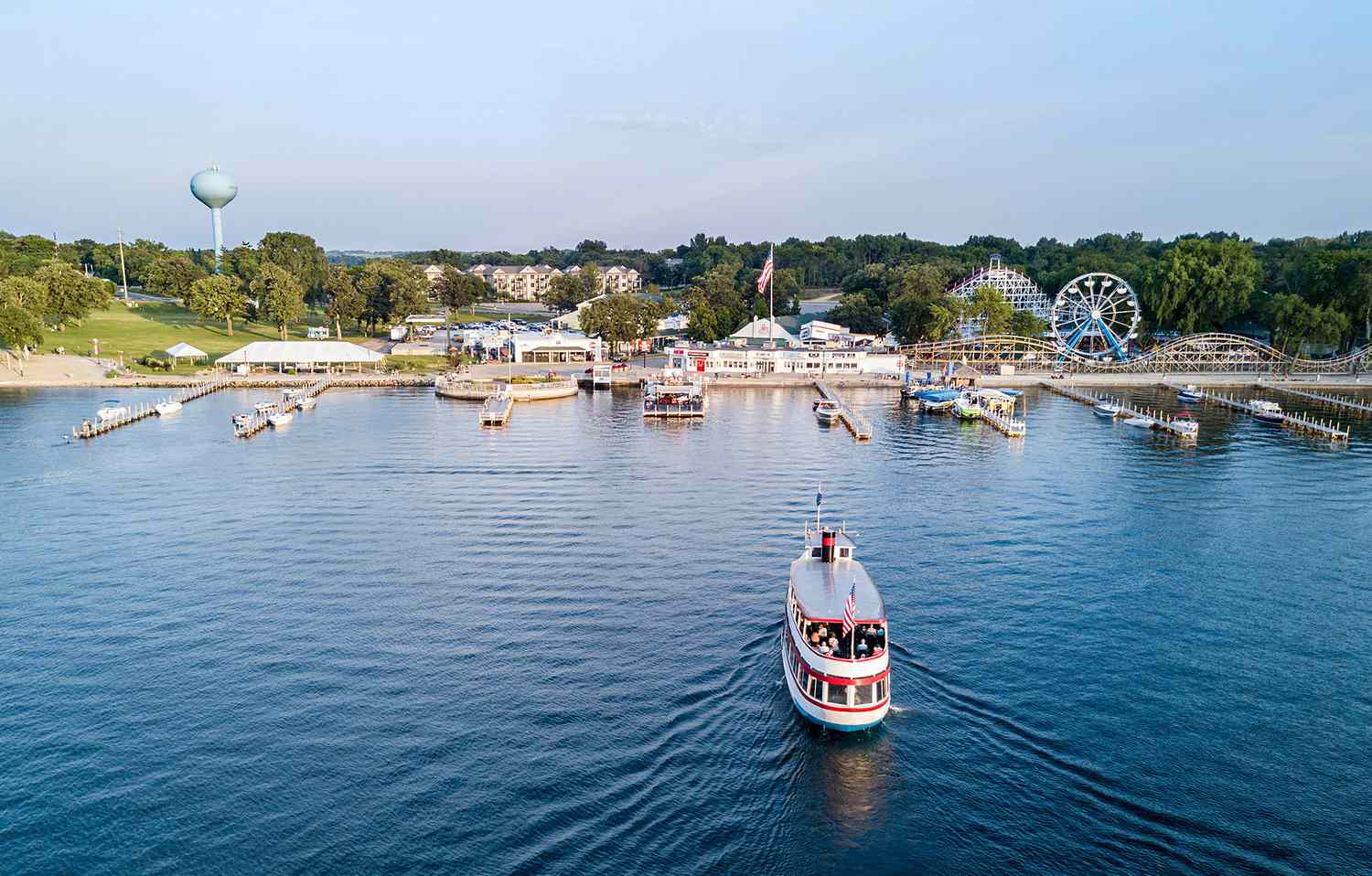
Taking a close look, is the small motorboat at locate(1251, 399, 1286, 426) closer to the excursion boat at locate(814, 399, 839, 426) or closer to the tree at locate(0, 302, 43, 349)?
the excursion boat at locate(814, 399, 839, 426)

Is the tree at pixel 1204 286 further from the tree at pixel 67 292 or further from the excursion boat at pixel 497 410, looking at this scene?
the tree at pixel 67 292

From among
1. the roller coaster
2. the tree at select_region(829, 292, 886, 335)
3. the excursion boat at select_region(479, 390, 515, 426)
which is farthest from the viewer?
the tree at select_region(829, 292, 886, 335)

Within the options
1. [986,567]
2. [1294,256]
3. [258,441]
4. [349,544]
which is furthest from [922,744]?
[1294,256]

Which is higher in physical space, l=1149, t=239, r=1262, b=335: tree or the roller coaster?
l=1149, t=239, r=1262, b=335: tree

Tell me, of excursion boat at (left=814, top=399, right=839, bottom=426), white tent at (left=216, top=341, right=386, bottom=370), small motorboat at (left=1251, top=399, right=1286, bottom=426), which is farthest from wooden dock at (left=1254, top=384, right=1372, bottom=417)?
white tent at (left=216, top=341, right=386, bottom=370)

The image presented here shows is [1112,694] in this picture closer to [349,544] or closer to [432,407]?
[349,544]

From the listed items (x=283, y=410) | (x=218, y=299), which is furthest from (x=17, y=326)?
(x=283, y=410)

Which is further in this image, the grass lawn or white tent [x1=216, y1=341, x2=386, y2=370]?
A: the grass lawn
